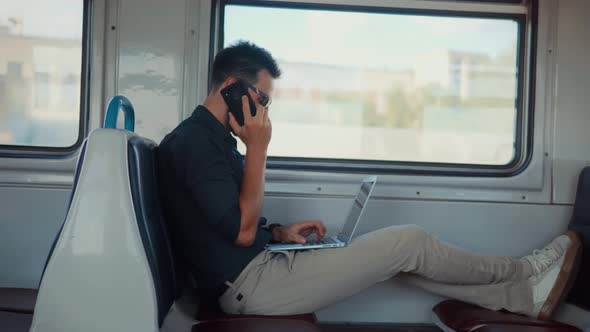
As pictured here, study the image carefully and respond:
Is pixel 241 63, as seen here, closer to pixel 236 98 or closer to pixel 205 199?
pixel 236 98

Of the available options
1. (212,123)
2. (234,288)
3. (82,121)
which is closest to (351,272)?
(234,288)

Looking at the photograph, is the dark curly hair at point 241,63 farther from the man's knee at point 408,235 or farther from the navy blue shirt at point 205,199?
the man's knee at point 408,235

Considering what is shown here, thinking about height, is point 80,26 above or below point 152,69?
above

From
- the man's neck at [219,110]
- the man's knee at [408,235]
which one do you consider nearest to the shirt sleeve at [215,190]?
the man's neck at [219,110]

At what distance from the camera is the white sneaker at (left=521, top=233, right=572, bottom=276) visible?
2.82 metres

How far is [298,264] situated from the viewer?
2467 mm

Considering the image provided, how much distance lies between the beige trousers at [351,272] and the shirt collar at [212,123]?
474 millimetres

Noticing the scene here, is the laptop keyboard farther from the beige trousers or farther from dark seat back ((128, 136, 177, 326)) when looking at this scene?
dark seat back ((128, 136, 177, 326))

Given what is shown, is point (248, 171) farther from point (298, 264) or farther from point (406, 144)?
point (406, 144)

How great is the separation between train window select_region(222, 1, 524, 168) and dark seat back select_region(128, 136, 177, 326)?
1.04 m

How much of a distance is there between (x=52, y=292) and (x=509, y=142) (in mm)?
2338

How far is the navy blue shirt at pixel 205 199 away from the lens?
7.23 ft

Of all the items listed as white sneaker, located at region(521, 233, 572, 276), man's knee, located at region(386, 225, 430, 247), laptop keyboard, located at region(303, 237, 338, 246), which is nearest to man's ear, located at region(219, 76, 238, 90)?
laptop keyboard, located at region(303, 237, 338, 246)

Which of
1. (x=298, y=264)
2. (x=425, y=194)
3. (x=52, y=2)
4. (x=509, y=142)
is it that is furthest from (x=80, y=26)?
(x=509, y=142)
